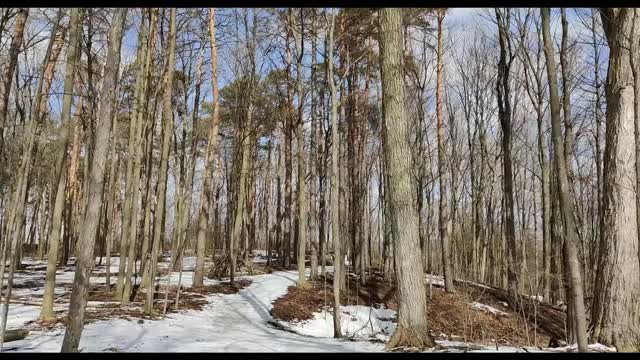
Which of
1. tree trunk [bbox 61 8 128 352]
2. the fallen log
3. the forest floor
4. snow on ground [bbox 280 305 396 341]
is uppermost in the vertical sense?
tree trunk [bbox 61 8 128 352]

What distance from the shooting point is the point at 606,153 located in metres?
6.50

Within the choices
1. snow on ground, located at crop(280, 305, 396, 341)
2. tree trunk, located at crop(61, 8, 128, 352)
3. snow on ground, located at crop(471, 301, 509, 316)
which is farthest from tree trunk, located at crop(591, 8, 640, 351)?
tree trunk, located at crop(61, 8, 128, 352)

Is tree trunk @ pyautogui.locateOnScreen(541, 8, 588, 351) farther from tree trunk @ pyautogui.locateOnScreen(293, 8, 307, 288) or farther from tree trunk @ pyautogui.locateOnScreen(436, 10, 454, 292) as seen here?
tree trunk @ pyautogui.locateOnScreen(293, 8, 307, 288)

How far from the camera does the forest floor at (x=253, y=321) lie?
6.15 m

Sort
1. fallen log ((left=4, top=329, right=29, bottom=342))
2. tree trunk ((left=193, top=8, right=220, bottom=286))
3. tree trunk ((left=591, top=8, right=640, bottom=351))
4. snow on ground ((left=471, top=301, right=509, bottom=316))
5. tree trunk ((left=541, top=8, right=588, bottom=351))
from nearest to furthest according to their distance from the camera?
1. tree trunk ((left=541, top=8, right=588, bottom=351))
2. tree trunk ((left=591, top=8, right=640, bottom=351))
3. fallen log ((left=4, top=329, right=29, bottom=342))
4. snow on ground ((left=471, top=301, right=509, bottom=316))
5. tree trunk ((left=193, top=8, right=220, bottom=286))

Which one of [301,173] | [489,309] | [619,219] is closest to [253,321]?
[301,173]

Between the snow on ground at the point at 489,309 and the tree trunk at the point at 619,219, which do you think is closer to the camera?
the tree trunk at the point at 619,219

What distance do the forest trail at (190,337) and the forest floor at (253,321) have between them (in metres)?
0.01

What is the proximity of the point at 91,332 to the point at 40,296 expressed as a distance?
18.5 ft

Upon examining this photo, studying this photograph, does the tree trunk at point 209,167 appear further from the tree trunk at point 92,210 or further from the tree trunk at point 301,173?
the tree trunk at point 92,210

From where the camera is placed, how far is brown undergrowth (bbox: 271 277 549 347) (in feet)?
32.8

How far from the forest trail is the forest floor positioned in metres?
0.01

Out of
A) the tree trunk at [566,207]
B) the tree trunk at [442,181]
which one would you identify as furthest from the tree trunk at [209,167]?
the tree trunk at [566,207]
